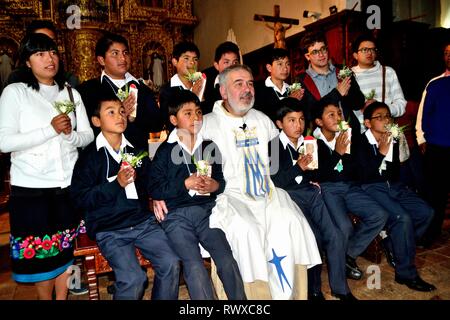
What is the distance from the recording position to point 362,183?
3861mm

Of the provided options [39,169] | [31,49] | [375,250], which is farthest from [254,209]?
[31,49]

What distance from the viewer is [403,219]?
11.3ft

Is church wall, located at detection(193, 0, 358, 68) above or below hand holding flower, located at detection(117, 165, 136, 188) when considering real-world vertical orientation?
above

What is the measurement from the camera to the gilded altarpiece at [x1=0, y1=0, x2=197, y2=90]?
40.6 ft

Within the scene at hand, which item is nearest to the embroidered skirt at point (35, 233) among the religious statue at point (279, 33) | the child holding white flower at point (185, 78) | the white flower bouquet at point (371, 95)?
the child holding white flower at point (185, 78)

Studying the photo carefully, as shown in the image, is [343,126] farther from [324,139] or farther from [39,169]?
[39,169]

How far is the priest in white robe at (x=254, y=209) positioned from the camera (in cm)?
276

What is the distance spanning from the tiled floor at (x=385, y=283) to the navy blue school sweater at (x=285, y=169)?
1.10 metres

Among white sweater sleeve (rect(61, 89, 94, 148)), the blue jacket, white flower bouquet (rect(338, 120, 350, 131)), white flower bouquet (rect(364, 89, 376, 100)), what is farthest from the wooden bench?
the blue jacket

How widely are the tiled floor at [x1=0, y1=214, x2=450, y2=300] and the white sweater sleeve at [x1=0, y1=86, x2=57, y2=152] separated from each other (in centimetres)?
176

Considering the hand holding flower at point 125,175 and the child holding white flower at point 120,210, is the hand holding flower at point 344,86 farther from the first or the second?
the hand holding flower at point 125,175

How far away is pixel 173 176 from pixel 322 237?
1.49 metres

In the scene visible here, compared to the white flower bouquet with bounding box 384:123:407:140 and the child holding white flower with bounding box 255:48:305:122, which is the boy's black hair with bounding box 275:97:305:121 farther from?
the white flower bouquet with bounding box 384:123:407:140
